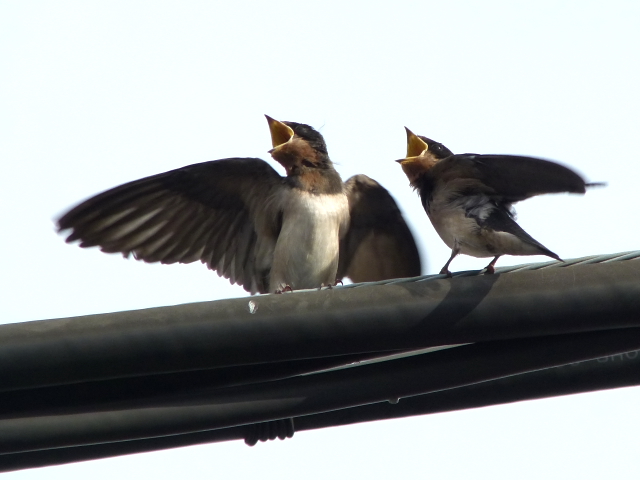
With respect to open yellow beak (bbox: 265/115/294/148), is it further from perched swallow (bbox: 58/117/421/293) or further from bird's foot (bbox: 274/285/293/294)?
bird's foot (bbox: 274/285/293/294)

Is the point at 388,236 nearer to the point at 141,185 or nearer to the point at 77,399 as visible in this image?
the point at 141,185

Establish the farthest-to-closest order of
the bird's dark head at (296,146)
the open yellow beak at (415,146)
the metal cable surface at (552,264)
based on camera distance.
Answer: the bird's dark head at (296,146)
the open yellow beak at (415,146)
the metal cable surface at (552,264)

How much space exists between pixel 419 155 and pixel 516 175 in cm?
121

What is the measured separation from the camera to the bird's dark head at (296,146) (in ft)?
18.1

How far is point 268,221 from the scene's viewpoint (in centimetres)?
555

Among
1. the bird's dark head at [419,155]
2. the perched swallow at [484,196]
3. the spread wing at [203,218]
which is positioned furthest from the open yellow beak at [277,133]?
the perched swallow at [484,196]

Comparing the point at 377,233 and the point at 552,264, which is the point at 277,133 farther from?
the point at 552,264

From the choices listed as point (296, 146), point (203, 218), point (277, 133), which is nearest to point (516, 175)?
point (296, 146)

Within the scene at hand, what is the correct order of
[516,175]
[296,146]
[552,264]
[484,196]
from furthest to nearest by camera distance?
[296,146] → [484,196] → [516,175] → [552,264]

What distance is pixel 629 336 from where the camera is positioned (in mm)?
2672

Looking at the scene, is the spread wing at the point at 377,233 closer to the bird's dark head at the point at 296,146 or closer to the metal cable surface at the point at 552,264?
the bird's dark head at the point at 296,146

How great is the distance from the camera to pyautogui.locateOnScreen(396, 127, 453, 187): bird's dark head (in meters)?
4.93

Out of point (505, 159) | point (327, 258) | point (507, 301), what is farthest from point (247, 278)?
point (507, 301)

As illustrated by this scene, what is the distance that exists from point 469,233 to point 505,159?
21.6 inches
